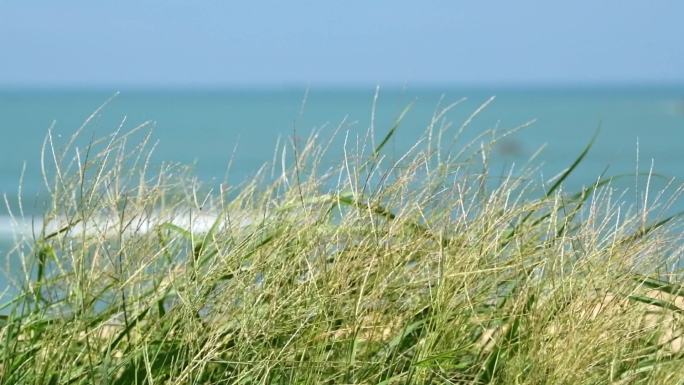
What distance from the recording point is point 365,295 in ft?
7.96

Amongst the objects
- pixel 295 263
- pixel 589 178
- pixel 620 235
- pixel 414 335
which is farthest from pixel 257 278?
pixel 589 178

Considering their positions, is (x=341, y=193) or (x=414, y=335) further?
(x=341, y=193)

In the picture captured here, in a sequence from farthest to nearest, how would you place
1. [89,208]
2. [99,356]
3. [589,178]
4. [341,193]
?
[589,178] → [341,193] → [89,208] → [99,356]

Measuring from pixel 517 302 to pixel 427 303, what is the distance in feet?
0.69

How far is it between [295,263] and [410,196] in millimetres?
353

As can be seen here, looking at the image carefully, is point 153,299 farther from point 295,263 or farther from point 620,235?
point 620,235

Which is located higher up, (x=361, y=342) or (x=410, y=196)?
(x=410, y=196)

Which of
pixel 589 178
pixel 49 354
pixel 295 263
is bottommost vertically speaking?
pixel 589 178

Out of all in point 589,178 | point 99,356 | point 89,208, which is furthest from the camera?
point 589,178

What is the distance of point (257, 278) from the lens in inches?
98.3

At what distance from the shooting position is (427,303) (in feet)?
8.05

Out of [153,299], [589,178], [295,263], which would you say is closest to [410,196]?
[295,263]

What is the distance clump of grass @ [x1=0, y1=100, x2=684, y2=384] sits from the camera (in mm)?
2275

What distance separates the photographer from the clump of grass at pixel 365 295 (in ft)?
7.47
